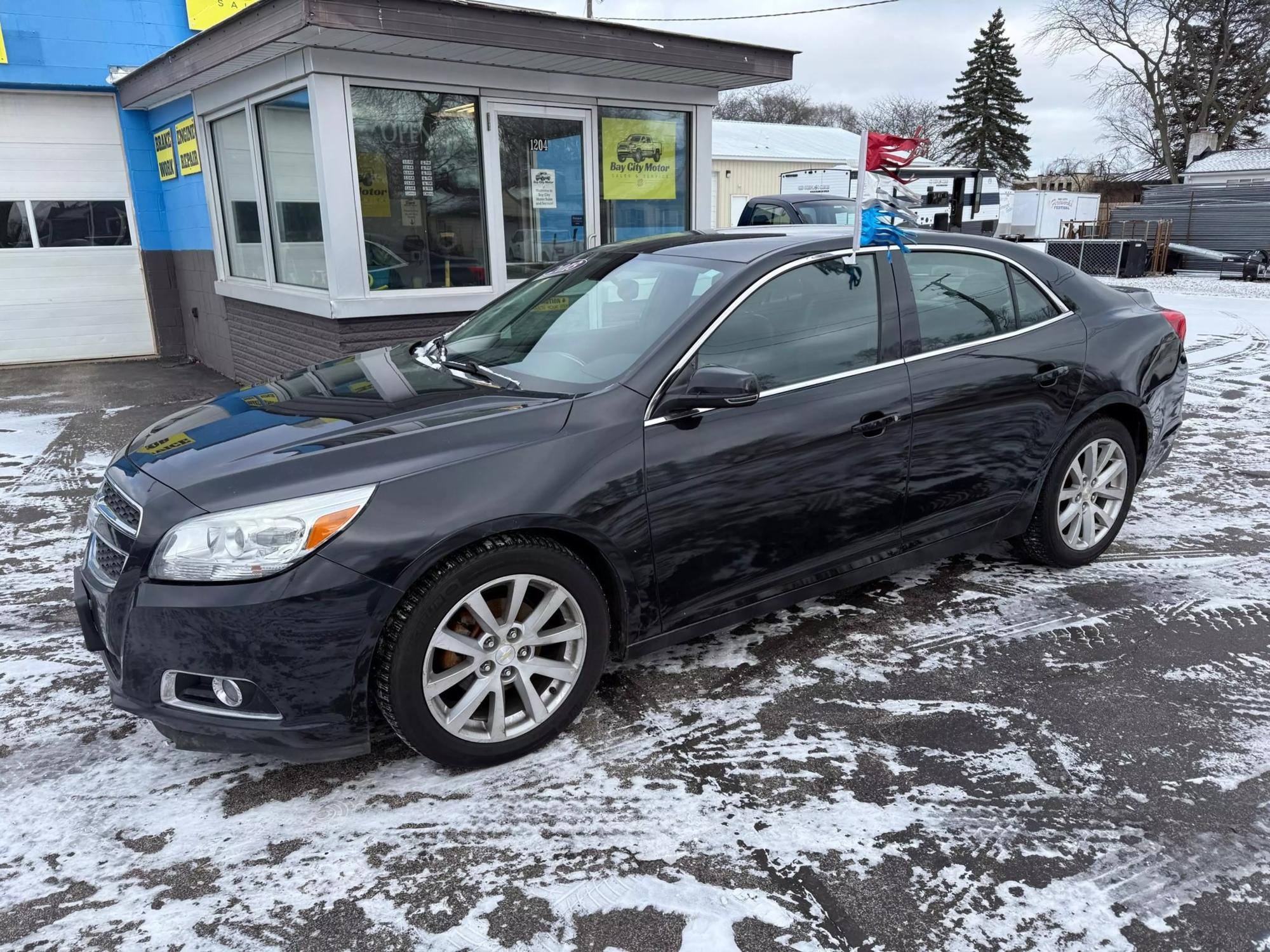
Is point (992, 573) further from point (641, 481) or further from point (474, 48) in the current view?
point (474, 48)

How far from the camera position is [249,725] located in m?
2.51

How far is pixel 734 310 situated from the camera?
3191 mm

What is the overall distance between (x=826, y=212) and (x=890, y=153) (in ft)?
30.4

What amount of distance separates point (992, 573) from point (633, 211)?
5.48 meters

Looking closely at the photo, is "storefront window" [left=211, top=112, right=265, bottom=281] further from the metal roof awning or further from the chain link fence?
the chain link fence

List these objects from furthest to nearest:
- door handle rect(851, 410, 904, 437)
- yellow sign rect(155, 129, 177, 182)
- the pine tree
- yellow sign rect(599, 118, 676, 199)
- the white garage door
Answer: the pine tree, the white garage door, yellow sign rect(155, 129, 177, 182), yellow sign rect(599, 118, 676, 199), door handle rect(851, 410, 904, 437)

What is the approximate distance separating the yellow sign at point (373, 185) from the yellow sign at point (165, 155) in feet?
14.6

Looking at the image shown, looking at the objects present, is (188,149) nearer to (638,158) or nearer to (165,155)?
(165,155)

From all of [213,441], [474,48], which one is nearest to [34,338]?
[474,48]

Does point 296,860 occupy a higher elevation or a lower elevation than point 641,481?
lower

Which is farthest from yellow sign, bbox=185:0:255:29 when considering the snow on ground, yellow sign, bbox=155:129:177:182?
the snow on ground

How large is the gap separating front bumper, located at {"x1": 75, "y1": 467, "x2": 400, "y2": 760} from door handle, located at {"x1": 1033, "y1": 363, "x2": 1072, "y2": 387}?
2873mm

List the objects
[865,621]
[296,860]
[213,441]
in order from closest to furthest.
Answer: [296,860] → [213,441] → [865,621]

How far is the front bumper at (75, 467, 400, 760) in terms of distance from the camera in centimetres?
244
